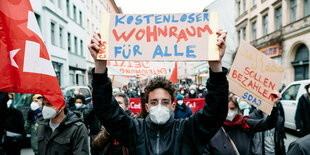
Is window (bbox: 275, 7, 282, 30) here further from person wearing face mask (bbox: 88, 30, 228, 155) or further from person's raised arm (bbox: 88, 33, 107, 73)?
person's raised arm (bbox: 88, 33, 107, 73)

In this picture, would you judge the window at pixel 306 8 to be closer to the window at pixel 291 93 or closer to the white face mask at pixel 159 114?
the window at pixel 291 93

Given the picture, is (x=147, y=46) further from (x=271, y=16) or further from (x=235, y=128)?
Result: (x=271, y=16)

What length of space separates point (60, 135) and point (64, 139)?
3.3 inches

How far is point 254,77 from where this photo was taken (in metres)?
3.23

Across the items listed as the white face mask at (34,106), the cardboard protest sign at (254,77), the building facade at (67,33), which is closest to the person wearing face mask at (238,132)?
the cardboard protest sign at (254,77)

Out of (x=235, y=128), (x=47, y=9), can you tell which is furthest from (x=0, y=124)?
(x=47, y=9)

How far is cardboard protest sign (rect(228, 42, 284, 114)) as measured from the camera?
10.3 feet

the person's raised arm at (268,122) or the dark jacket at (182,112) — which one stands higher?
the person's raised arm at (268,122)

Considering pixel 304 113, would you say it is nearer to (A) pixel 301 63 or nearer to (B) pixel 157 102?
(B) pixel 157 102

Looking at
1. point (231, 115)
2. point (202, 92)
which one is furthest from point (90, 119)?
point (202, 92)

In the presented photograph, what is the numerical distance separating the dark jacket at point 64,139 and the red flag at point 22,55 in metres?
0.59

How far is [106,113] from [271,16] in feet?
76.8

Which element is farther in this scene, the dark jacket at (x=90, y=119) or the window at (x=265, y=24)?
the window at (x=265, y=24)

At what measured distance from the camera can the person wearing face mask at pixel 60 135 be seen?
2713 mm
